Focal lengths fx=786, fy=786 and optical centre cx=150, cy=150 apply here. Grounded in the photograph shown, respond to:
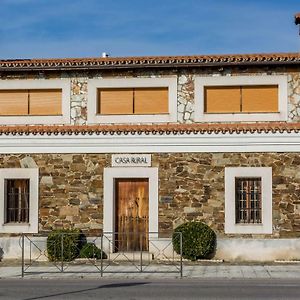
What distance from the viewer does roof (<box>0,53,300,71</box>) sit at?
27.0m

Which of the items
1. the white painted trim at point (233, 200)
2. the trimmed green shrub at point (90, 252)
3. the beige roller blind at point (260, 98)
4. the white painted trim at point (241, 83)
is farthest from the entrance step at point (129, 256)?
the beige roller blind at point (260, 98)

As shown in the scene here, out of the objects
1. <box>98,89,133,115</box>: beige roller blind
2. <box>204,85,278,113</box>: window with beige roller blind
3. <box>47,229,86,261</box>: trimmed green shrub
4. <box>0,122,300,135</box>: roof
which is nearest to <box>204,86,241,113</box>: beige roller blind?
<box>204,85,278,113</box>: window with beige roller blind

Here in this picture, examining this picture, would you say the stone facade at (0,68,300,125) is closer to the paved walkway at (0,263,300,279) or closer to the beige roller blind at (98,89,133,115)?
the beige roller blind at (98,89,133,115)

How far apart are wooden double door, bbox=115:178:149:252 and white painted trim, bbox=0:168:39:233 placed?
9.12ft

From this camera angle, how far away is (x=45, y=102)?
2850 centimetres

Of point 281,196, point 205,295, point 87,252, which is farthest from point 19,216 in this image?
point 205,295

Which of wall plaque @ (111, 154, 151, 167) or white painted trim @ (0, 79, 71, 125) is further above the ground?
white painted trim @ (0, 79, 71, 125)

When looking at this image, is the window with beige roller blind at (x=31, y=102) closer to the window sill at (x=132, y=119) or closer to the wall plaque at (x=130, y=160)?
the window sill at (x=132, y=119)

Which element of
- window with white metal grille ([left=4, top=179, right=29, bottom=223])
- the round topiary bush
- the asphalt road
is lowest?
the asphalt road

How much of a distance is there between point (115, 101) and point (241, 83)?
14.9ft

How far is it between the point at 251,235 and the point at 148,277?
216 inches

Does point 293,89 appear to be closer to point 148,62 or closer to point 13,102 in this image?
point 148,62

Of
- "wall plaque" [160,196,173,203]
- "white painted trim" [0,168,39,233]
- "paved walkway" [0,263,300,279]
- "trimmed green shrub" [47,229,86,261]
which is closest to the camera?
"paved walkway" [0,263,300,279]

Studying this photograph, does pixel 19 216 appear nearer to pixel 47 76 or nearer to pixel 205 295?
pixel 47 76
